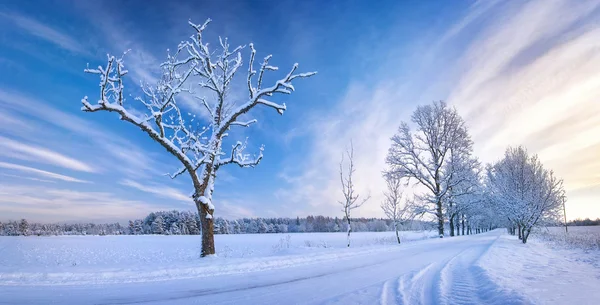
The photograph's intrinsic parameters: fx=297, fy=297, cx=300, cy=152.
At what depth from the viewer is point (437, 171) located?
2877 centimetres

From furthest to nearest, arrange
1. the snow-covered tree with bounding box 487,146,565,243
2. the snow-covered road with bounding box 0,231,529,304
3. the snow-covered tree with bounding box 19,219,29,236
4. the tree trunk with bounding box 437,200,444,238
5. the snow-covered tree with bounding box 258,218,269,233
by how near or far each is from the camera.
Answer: the snow-covered tree with bounding box 258,218,269,233 < the snow-covered tree with bounding box 19,219,29,236 < the tree trunk with bounding box 437,200,444,238 < the snow-covered tree with bounding box 487,146,565,243 < the snow-covered road with bounding box 0,231,529,304

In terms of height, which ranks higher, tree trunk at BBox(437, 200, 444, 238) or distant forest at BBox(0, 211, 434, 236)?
tree trunk at BBox(437, 200, 444, 238)

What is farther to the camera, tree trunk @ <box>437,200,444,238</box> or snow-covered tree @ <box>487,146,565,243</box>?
tree trunk @ <box>437,200,444,238</box>

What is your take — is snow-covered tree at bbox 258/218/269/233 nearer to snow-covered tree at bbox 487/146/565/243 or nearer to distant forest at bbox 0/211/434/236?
distant forest at bbox 0/211/434/236

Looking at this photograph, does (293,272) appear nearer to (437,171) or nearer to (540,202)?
(540,202)

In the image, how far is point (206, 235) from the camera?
12.6 metres

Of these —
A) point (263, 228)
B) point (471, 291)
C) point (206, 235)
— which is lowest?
point (263, 228)

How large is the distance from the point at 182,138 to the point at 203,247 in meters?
5.06

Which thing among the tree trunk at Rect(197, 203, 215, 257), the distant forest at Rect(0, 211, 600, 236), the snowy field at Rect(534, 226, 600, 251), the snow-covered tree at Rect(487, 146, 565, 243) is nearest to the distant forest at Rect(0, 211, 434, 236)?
the distant forest at Rect(0, 211, 600, 236)

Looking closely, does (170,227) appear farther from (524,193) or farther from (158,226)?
(524,193)

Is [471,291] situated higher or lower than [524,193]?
lower

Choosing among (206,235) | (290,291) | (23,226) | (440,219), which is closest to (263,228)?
(23,226)

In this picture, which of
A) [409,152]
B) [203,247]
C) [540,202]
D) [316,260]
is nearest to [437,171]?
[409,152]

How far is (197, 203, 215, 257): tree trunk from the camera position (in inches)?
488
